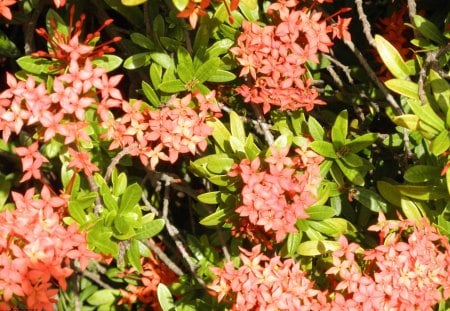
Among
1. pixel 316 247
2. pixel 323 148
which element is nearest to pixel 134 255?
pixel 316 247

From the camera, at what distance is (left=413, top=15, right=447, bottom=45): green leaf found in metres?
1.81

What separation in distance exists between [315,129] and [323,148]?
0.24ft

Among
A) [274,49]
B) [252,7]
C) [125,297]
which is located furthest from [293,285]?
[125,297]

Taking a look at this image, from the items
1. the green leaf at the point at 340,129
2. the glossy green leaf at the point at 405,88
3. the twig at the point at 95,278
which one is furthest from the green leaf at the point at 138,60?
the twig at the point at 95,278

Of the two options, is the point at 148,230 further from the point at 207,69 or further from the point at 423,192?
the point at 423,192

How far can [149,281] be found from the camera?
7.74ft

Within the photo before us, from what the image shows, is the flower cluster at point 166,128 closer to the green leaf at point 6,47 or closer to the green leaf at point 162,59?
the green leaf at point 162,59

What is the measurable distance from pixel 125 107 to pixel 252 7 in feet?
1.48

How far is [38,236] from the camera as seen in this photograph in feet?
5.26

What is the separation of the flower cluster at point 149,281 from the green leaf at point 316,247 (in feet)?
2.25

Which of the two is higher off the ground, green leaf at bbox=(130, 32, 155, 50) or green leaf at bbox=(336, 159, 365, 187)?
green leaf at bbox=(130, 32, 155, 50)

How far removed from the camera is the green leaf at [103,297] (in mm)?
2535

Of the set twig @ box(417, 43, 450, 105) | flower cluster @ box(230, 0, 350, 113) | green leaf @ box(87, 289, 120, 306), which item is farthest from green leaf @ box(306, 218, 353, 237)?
green leaf @ box(87, 289, 120, 306)

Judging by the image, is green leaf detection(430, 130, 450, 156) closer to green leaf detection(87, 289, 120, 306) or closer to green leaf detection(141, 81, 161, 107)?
green leaf detection(141, 81, 161, 107)
